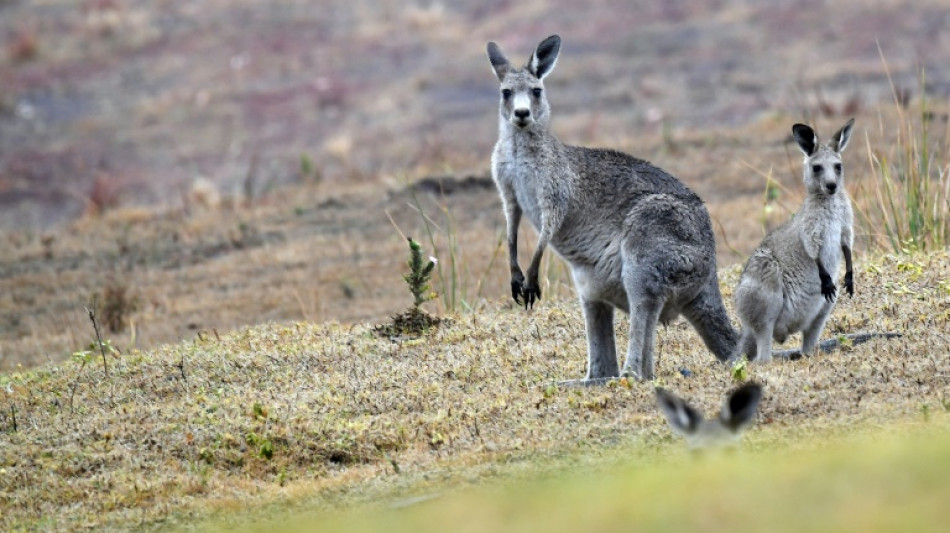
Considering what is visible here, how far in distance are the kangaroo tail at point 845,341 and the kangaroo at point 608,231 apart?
1.14 ft

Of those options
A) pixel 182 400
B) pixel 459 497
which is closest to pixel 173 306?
pixel 182 400

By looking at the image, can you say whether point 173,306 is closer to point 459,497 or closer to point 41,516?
point 41,516

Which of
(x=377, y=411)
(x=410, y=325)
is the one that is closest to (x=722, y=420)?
(x=377, y=411)

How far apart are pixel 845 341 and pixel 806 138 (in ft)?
4.10

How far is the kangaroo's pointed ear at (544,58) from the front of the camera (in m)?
9.28

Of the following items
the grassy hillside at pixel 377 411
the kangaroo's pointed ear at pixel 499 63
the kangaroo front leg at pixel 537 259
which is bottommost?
the grassy hillside at pixel 377 411

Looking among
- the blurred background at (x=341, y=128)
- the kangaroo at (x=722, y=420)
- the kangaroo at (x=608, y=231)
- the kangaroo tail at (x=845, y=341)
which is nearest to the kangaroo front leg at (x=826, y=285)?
the kangaroo tail at (x=845, y=341)

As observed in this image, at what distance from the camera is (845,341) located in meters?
8.52

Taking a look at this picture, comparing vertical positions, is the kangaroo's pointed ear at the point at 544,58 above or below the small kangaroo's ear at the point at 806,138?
above

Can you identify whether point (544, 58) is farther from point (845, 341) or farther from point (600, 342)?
point (845, 341)

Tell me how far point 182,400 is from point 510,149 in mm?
2516

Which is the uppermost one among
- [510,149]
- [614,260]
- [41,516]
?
[510,149]

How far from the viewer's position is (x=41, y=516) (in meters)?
7.41

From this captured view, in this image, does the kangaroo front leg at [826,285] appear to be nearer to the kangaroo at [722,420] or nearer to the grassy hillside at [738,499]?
the kangaroo at [722,420]
